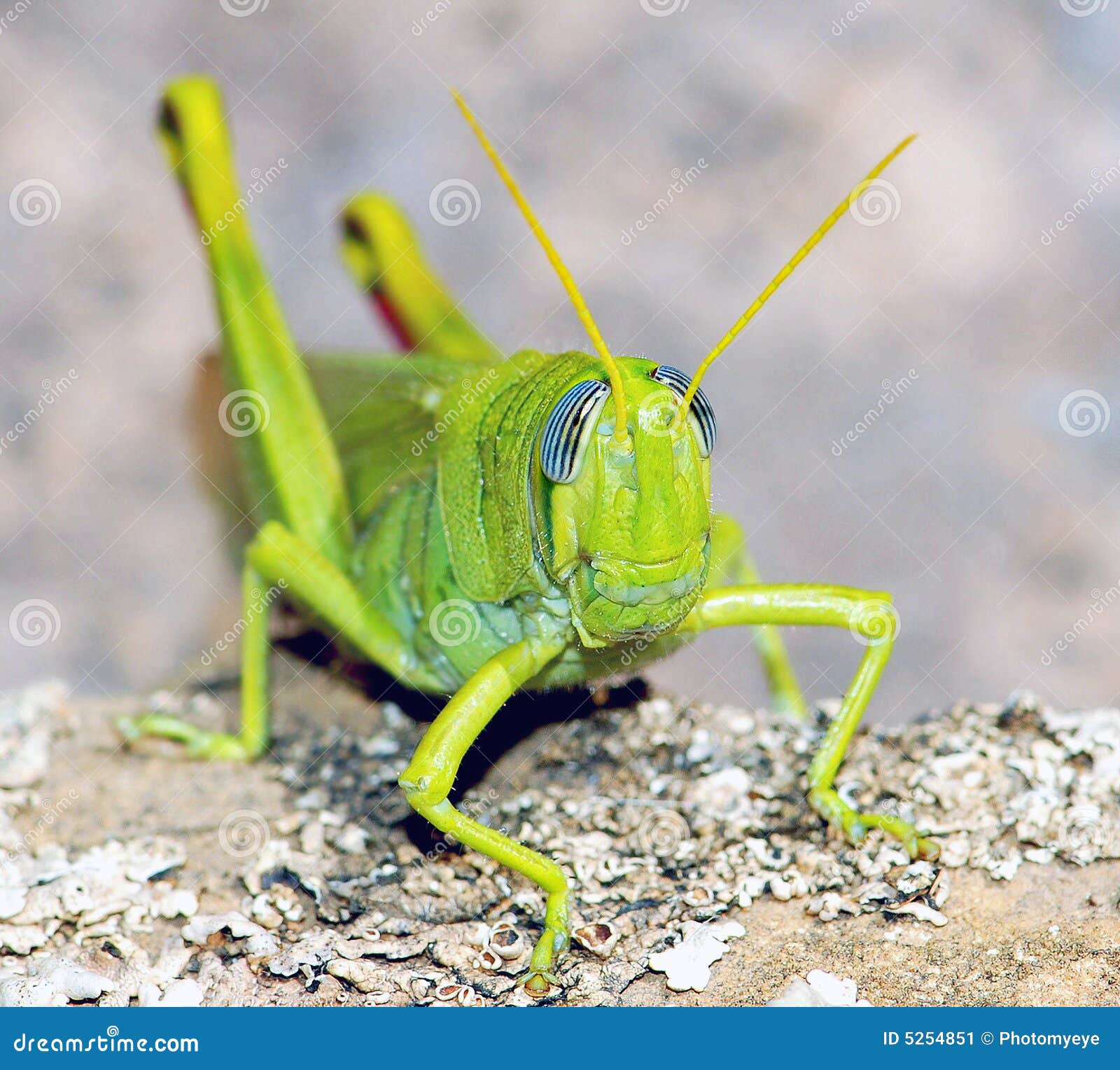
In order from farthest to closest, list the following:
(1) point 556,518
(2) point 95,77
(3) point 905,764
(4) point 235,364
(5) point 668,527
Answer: (2) point 95,77, (4) point 235,364, (3) point 905,764, (1) point 556,518, (5) point 668,527

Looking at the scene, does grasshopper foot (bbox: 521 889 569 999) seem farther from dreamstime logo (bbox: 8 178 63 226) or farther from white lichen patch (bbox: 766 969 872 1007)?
dreamstime logo (bbox: 8 178 63 226)

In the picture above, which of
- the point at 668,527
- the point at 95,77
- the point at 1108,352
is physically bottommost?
the point at 668,527

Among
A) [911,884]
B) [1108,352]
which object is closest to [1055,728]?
[911,884]

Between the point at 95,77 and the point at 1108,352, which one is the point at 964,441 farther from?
the point at 95,77

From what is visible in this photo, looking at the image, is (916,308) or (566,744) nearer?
(566,744)
